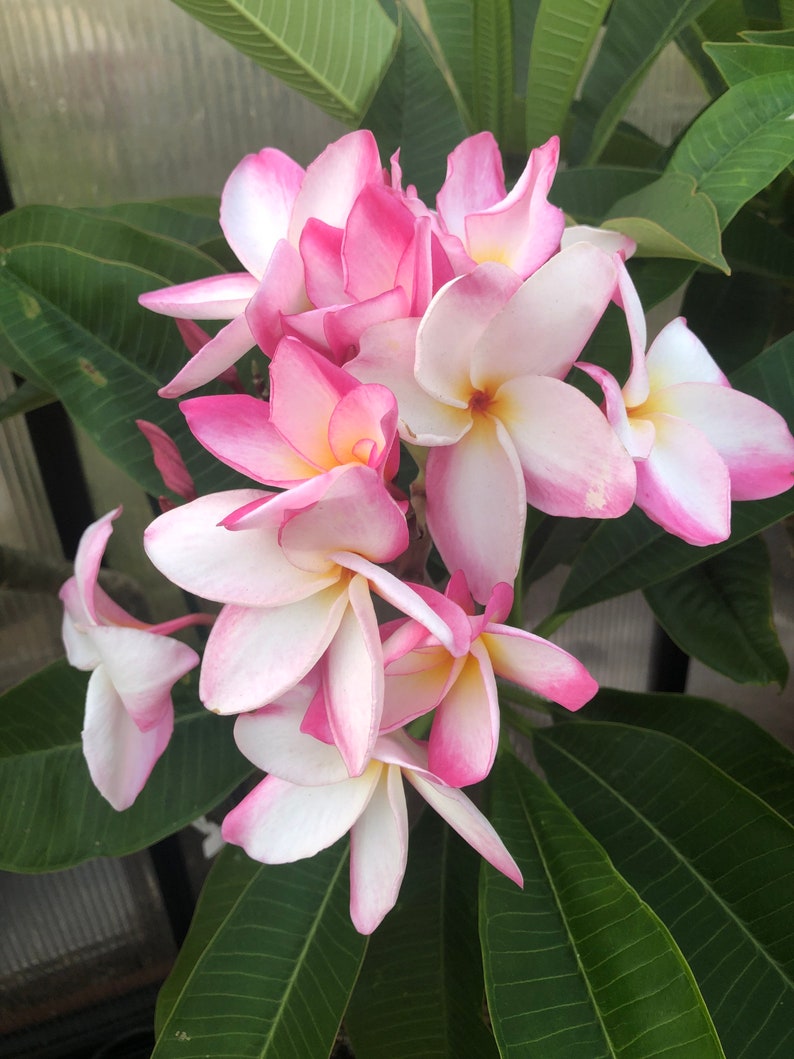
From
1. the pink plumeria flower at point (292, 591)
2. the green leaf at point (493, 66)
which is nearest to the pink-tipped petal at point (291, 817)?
the pink plumeria flower at point (292, 591)

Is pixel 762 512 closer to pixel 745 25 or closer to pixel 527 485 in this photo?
pixel 527 485

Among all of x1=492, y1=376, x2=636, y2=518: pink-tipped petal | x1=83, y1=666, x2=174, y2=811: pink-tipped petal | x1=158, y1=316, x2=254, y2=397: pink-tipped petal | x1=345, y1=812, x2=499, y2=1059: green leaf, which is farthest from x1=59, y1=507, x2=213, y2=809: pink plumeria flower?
x1=345, y1=812, x2=499, y2=1059: green leaf

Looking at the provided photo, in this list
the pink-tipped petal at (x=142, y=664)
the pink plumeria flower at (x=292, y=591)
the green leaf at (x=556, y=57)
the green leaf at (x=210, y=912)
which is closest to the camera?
the pink plumeria flower at (x=292, y=591)

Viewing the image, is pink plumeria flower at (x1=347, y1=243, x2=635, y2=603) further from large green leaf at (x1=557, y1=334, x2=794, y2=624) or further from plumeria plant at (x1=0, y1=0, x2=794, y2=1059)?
large green leaf at (x1=557, y1=334, x2=794, y2=624)

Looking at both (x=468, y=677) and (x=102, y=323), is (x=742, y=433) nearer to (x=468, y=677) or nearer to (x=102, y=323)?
(x=468, y=677)

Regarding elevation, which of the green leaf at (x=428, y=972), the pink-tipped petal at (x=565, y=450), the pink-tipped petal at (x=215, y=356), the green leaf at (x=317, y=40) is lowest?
the green leaf at (x=428, y=972)

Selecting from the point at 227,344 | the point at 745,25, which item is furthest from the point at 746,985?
the point at 745,25

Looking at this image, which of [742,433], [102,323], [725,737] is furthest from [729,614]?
[102,323]

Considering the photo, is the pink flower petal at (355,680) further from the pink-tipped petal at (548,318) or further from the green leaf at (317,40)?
the green leaf at (317,40)

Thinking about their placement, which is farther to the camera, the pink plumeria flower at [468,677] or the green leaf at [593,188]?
the green leaf at [593,188]
